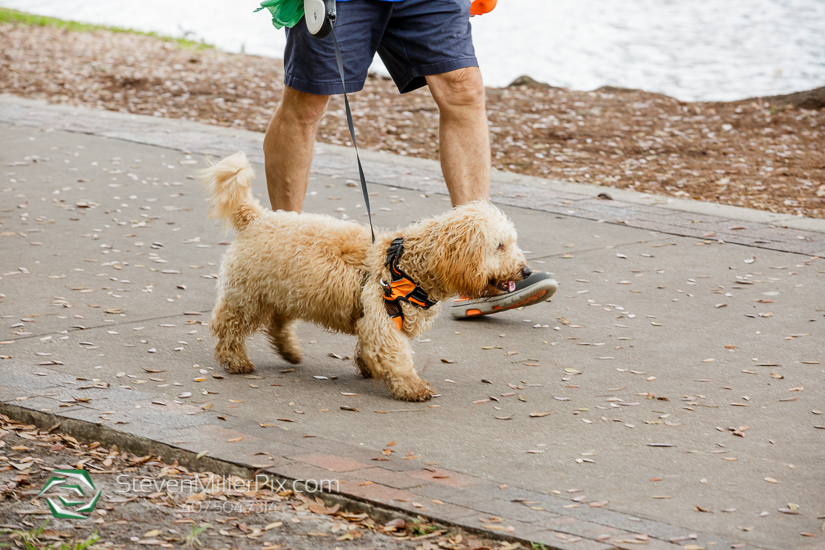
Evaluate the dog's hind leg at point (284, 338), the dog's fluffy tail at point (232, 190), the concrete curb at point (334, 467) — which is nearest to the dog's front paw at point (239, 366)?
the dog's hind leg at point (284, 338)

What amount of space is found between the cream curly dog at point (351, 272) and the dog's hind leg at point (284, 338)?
0.07 meters

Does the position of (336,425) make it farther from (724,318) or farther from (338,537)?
(724,318)

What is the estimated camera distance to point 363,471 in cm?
303

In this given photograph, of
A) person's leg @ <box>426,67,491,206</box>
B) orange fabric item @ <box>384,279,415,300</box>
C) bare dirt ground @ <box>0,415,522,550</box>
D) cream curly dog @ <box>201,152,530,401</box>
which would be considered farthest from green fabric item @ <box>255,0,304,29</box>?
bare dirt ground @ <box>0,415,522,550</box>

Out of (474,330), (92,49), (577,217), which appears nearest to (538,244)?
(577,217)

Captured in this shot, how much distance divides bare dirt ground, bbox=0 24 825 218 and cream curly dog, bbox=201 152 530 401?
13.8 feet

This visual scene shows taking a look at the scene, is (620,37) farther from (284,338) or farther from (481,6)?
(284,338)

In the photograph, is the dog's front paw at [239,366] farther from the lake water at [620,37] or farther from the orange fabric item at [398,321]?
the lake water at [620,37]

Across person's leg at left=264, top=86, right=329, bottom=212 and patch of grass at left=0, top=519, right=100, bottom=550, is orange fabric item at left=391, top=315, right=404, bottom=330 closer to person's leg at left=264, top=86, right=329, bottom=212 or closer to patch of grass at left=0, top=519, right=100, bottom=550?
person's leg at left=264, top=86, right=329, bottom=212

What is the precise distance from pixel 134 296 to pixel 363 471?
2.29 m

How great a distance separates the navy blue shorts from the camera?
4352 millimetres

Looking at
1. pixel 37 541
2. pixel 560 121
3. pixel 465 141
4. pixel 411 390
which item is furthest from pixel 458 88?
pixel 560 121

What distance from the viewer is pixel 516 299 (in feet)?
15.0

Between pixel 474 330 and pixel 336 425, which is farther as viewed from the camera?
pixel 474 330
